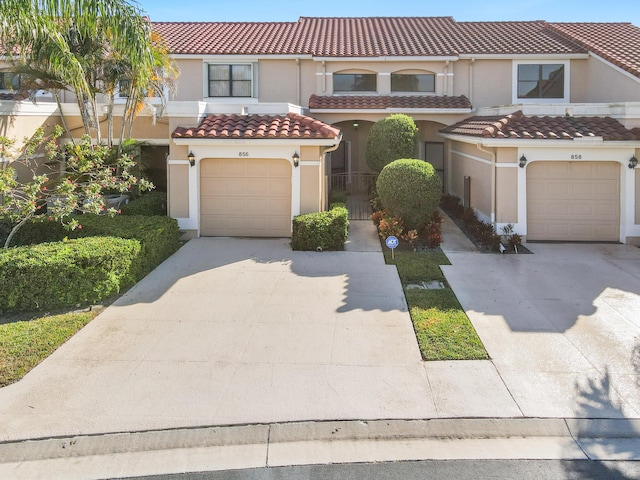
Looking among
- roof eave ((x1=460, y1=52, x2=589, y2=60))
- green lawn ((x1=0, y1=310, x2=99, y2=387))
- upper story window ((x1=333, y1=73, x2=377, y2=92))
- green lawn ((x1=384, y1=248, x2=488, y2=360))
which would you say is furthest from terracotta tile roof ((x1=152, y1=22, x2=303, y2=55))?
green lawn ((x1=0, y1=310, x2=99, y2=387))

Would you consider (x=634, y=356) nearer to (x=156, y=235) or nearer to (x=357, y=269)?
(x=357, y=269)

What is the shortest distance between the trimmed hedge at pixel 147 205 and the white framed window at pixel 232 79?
20.4 ft

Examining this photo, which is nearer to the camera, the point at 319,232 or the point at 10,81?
the point at 319,232

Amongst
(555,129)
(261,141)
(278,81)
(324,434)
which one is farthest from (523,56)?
(324,434)

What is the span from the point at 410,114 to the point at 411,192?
7.31 m

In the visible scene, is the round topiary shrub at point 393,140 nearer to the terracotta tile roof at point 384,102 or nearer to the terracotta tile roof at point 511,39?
the terracotta tile roof at point 384,102

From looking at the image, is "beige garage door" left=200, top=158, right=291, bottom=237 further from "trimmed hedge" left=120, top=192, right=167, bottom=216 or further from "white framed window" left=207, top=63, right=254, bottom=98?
"white framed window" left=207, top=63, right=254, bottom=98

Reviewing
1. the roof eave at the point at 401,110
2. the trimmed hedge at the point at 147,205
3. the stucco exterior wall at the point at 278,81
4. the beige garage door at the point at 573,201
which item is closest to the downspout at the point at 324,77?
the stucco exterior wall at the point at 278,81

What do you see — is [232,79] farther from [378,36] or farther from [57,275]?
[57,275]

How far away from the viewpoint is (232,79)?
2186cm

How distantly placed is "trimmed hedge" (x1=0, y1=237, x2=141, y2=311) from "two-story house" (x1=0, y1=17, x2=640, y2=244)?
514 centimetres

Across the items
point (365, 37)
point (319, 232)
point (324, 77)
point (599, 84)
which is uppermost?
point (365, 37)

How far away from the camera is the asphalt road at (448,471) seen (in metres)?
5.40

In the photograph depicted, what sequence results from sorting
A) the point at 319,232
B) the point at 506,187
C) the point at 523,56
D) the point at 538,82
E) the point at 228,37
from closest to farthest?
the point at 319,232 → the point at 506,187 → the point at 523,56 → the point at 538,82 → the point at 228,37
